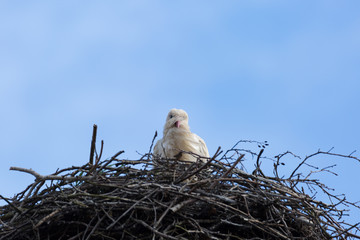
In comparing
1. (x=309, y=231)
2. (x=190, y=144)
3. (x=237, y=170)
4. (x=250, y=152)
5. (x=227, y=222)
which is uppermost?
(x=190, y=144)

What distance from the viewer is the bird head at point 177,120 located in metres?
5.50

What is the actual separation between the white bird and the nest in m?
1.27

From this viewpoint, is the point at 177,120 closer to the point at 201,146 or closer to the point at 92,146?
the point at 201,146

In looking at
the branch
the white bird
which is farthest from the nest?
the white bird

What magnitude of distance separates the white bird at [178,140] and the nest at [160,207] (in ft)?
4.17

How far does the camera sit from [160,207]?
3.33 meters

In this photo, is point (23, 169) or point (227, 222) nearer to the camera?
point (227, 222)

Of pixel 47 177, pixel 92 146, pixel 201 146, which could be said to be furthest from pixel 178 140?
pixel 47 177

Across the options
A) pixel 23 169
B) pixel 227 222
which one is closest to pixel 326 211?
pixel 227 222

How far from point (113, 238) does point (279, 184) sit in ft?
4.14

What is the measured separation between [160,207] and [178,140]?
6.43 feet

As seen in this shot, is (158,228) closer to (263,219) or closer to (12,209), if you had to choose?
(263,219)

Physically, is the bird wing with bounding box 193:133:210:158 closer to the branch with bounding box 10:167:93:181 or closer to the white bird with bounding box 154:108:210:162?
the white bird with bounding box 154:108:210:162

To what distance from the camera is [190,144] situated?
5.24 m
